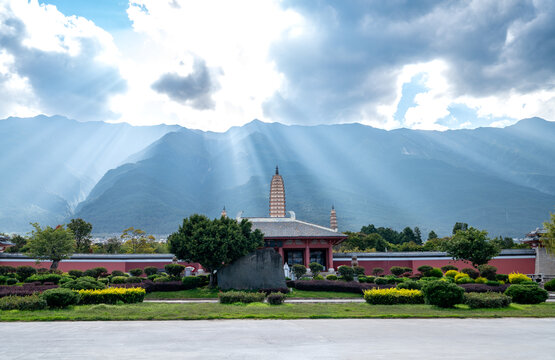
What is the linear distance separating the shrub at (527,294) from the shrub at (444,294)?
2890 mm

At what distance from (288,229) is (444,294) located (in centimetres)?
2577

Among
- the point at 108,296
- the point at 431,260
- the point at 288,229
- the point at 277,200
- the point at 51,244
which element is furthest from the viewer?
the point at 277,200

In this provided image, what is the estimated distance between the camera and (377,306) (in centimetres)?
1580

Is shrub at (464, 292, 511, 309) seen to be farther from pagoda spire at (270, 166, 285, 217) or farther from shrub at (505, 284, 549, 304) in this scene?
pagoda spire at (270, 166, 285, 217)

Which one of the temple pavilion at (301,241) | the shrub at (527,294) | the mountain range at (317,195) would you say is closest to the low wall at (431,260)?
the temple pavilion at (301,241)

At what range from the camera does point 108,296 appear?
1625 cm

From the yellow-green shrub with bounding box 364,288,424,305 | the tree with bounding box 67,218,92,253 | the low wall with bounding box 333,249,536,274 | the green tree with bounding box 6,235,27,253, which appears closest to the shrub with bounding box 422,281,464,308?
the yellow-green shrub with bounding box 364,288,424,305

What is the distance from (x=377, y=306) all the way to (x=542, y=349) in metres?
7.93

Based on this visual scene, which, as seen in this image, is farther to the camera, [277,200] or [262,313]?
[277,200]

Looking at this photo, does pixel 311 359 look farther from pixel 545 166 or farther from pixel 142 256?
pixel 545 166

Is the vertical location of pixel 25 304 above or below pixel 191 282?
above

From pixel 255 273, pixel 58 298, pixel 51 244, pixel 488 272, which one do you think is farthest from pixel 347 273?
pixel 51 244

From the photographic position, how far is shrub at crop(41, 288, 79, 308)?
14531 millimetres

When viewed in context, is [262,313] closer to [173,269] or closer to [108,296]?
[108,296]
